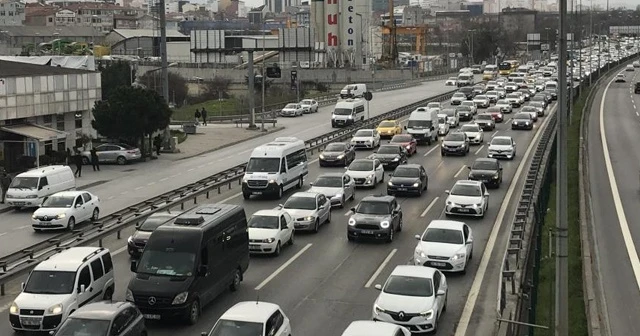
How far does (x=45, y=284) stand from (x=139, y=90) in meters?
32.7

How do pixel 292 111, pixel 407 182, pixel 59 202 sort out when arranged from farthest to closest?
pixel 292 111, pixel 407 182, pixel 59 202

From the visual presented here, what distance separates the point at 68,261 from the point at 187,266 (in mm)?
2665

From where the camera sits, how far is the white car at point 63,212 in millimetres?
29266

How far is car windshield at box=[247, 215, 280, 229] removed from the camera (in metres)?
24.9

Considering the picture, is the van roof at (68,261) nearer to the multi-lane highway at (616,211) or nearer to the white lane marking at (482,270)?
the white lane marking at (482,270)

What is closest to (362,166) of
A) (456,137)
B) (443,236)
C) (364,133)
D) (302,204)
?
(302,204)

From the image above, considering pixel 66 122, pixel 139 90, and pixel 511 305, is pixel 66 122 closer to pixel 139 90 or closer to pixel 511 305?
pixel 139 90

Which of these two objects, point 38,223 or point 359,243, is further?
point 38,223

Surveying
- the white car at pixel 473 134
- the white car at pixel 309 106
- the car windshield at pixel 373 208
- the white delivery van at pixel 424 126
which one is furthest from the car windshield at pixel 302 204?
the white car at pixel 309 106

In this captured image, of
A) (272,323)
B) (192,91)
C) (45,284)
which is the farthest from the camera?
(192,91)

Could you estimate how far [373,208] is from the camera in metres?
26.8

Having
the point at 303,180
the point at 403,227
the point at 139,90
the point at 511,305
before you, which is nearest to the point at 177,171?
the point at 139,90

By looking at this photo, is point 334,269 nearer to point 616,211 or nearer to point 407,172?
point 407,172

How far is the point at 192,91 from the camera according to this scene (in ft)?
381
